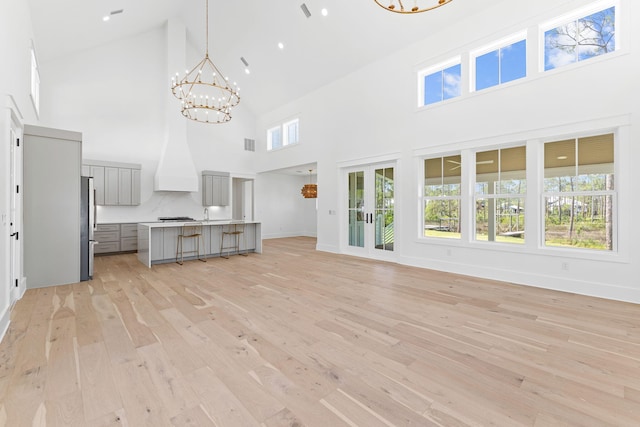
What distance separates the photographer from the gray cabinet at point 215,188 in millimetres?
9203

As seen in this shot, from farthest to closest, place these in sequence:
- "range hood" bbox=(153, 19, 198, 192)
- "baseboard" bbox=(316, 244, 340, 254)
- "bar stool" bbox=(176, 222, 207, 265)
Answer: "range hood" bbox=(153, 19, 198, 192) < "baseboard" bbox=(316, 244, 340, 254) < "bar stool" bbox=(176, 222, 207, 265)

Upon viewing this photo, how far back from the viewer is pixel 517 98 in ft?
15.0

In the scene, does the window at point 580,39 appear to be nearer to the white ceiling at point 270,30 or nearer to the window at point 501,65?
the window at point 501,65

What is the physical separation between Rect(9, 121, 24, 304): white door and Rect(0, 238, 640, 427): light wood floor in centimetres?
25

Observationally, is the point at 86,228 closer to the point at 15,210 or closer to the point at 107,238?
the point at 15,210

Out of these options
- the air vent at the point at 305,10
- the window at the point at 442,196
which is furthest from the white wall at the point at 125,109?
the window at the point at 442,196

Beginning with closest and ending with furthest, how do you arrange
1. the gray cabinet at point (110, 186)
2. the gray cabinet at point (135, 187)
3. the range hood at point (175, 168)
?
the gray cabinet at point (110, 186)
the gray cabinet at point (135, 187)
the range hood at point (175, 168)

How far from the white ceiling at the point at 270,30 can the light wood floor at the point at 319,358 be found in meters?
4.83

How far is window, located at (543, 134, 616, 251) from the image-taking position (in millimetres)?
4027

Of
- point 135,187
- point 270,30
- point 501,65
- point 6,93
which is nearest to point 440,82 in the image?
point 501,65

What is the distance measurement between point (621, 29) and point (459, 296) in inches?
157

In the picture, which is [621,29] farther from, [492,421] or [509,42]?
[492,421]

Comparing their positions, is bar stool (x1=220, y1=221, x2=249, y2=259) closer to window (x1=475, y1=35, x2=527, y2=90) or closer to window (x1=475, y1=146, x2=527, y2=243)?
window (x1=475, y1=146, x2=527, y2=243)

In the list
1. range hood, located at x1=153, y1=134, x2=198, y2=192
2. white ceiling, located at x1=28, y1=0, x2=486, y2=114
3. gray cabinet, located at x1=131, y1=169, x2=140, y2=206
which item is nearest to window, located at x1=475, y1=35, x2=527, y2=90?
white ceiling, located at x1=28, y1=0, x2=486, y2=114
